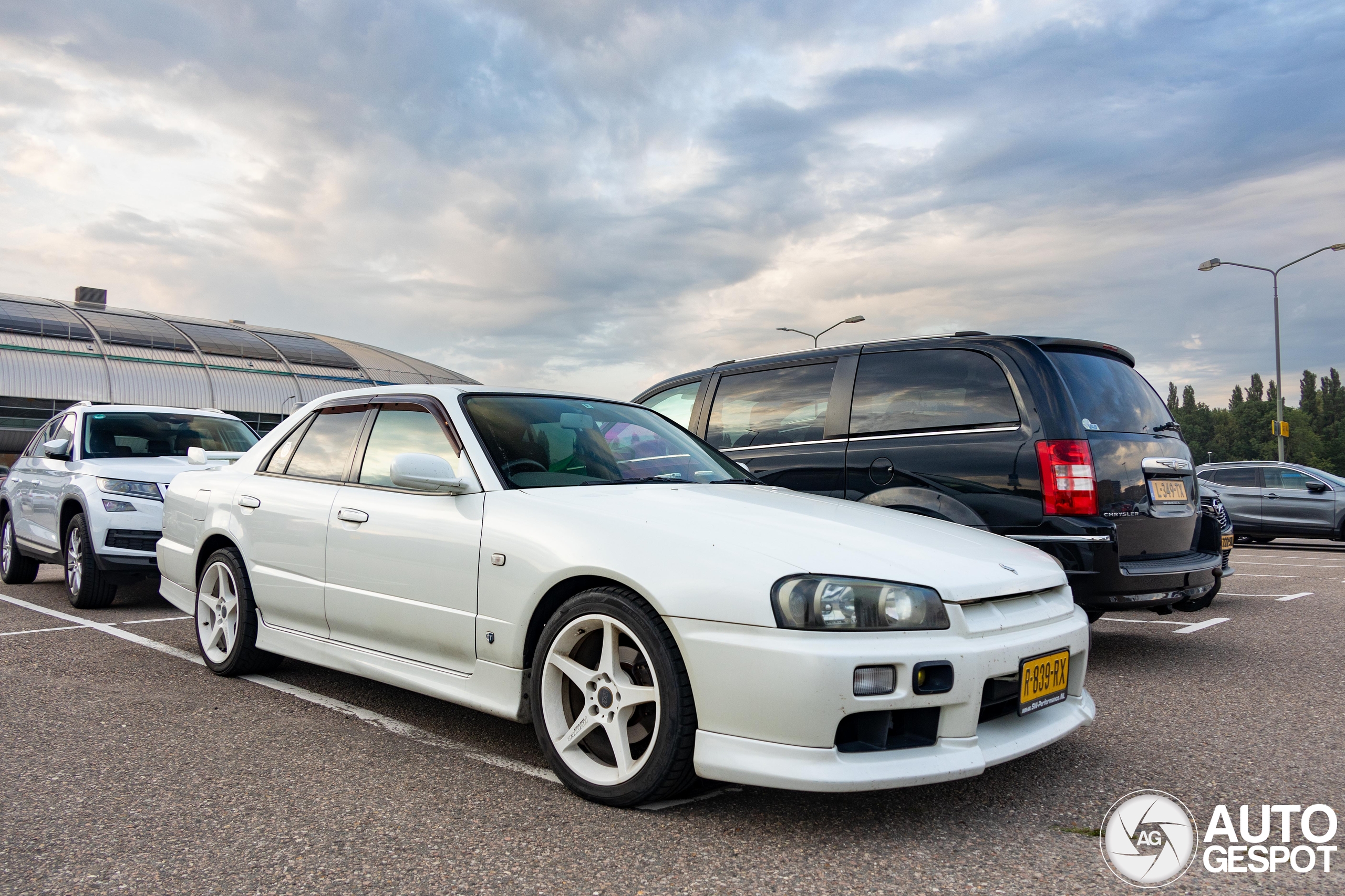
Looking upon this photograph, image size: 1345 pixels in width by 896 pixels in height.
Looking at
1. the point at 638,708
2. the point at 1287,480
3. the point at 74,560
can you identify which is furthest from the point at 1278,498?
the point at 74,560

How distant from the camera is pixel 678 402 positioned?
671 cm

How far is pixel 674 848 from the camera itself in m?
2.52

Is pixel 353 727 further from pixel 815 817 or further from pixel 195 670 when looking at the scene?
pixel 815 817

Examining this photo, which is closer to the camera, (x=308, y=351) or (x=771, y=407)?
(x=771, y=407)

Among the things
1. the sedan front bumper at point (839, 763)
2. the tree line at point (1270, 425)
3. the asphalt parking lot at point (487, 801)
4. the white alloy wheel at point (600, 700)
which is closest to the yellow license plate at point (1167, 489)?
the asphalt parking lot at point (487, 801)

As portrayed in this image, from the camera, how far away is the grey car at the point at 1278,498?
1546cm

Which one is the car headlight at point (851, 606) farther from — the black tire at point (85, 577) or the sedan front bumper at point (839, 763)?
the black tire at point (85, 577)

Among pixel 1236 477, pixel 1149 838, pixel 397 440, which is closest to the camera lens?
pixel 1149 838

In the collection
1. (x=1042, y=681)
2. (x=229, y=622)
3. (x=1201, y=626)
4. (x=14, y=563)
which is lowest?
(x=1201, y=626)

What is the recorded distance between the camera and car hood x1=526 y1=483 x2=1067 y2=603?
2.72 metres

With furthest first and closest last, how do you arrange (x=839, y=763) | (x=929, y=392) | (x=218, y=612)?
(x=929, y=392) < (x=218, y=612) < (x=839, y=763)

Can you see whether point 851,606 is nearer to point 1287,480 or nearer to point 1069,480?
point 1069,480

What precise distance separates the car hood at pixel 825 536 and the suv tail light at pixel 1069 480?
107cm

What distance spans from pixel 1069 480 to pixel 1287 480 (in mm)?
14365
